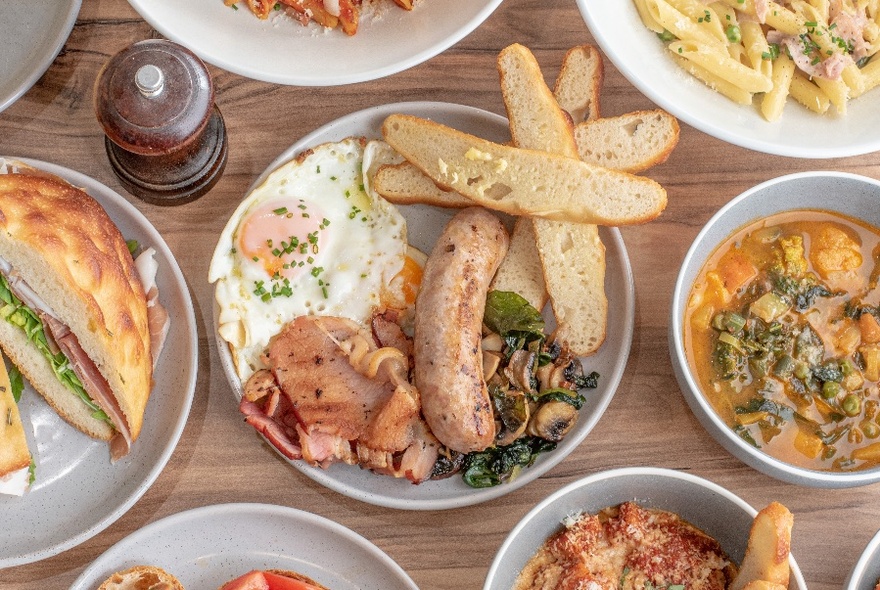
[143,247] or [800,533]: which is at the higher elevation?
[143,247]

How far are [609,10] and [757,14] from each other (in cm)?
49

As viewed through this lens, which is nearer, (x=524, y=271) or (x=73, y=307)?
(x=73, y=307)

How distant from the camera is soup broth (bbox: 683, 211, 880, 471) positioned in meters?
3.14

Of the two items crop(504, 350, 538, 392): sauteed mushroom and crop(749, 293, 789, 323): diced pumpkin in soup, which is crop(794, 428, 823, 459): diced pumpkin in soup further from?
crop(504, 350, 538, 392): sauteed mushroom

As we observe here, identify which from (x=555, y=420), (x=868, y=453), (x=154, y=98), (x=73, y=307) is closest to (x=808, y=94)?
(x=868, y=453)

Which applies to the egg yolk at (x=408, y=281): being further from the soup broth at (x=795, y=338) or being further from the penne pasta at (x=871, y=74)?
the penne pasta at (x=871, y=74)

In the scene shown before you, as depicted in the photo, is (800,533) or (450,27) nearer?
(450,27)

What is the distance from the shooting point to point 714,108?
9.80 ft

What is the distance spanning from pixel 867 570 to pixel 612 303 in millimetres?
1200

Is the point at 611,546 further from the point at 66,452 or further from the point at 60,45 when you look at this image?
the point at 60,45

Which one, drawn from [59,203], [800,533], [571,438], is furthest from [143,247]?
[800,533]

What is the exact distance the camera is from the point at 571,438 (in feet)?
10.4

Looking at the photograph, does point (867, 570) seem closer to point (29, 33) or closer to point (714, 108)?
point (714, 108)

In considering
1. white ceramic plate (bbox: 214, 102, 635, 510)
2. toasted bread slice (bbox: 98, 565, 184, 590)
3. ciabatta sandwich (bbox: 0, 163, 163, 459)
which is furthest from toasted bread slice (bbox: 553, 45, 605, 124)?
toasted bread slice (bbox: 98, 565, 184, 590)
